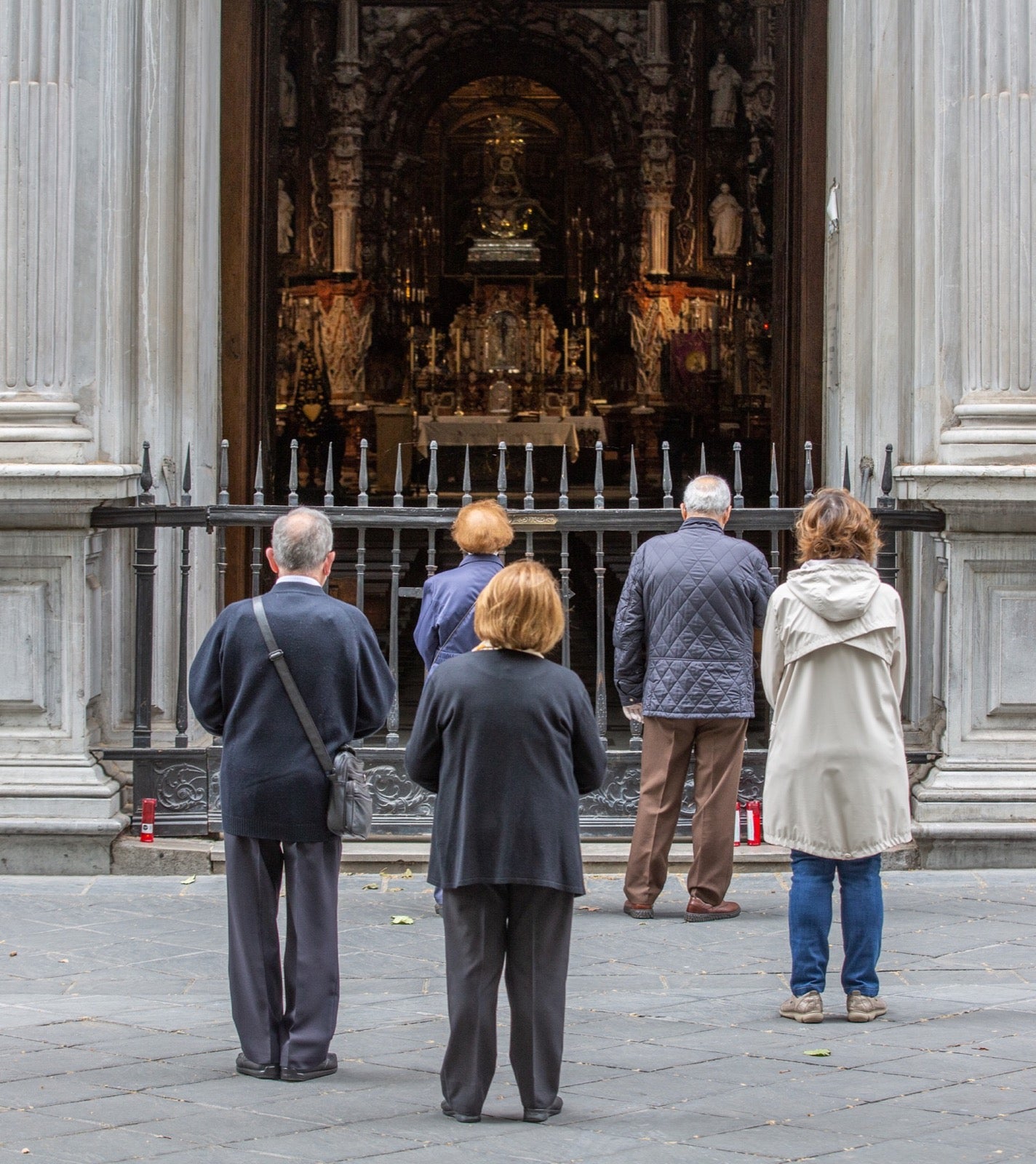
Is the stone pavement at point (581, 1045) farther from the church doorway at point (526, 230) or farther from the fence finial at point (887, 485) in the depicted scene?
the church doorway at point (526, 230)

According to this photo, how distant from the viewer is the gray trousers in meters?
4.91

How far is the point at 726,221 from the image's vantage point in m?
20.0

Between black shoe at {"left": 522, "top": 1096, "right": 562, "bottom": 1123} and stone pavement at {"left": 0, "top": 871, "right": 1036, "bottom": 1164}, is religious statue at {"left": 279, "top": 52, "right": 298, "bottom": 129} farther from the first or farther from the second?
black shoe at {"left": 522, "top": 1096, "right": 562, "bottom": 1123}

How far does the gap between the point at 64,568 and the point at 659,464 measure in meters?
12.3

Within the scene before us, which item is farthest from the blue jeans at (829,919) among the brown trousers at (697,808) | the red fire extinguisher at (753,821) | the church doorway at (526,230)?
the church doorway at (526,230)

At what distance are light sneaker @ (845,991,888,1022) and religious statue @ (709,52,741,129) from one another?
51.9 ft

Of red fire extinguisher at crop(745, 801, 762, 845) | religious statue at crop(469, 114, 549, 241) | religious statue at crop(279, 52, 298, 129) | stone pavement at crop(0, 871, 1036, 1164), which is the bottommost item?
stone pavement at crop(0, 871, 1036, 1164)

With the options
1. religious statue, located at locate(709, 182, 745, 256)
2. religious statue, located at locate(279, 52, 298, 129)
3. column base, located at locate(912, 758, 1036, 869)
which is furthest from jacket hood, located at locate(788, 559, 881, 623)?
religious statue, located at locate(279, 52, 298, 129)

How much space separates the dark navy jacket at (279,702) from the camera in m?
4.94

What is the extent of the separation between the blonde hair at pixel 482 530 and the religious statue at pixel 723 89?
14.3 meters

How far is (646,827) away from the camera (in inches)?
270

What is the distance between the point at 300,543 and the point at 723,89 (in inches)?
629

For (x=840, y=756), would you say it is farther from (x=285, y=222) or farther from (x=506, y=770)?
(x=285, y=222)

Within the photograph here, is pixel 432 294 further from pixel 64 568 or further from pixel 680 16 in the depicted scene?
pixel 64 568
